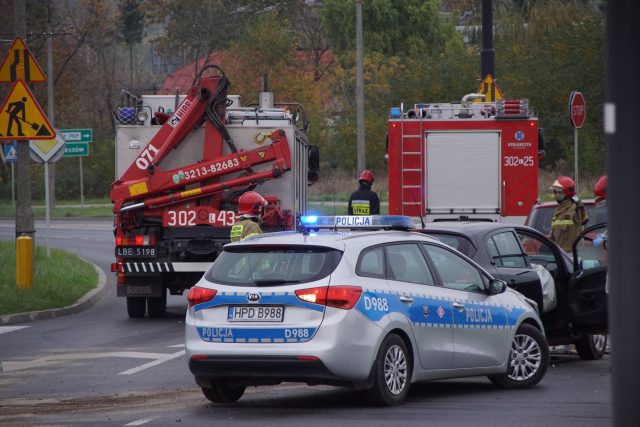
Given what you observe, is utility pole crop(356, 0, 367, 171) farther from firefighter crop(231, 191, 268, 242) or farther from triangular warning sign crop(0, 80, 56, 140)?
firefighter crop(231, 191, 268, 242)

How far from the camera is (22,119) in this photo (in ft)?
60.4

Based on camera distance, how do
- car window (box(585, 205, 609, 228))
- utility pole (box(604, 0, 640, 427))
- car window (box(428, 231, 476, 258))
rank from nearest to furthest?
utility pole (box(604, 0, 640, 427)), car window (box(428, 231, 476, 258)), car window (box(585, 205, 609, 228))

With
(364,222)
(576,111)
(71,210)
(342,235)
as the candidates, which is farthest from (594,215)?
(71,210)

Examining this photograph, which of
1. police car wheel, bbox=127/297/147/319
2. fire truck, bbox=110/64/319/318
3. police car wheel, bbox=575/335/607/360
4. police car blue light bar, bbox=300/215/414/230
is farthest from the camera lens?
police car wheel, bbox=127/297/147/319

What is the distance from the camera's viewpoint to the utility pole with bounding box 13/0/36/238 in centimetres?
1992

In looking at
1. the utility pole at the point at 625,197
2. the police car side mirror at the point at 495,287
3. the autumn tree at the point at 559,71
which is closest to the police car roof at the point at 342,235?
the police car side mirror at the point at 495,287

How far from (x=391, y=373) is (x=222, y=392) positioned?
137cm

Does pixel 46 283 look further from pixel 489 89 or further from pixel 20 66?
pixel 489 89

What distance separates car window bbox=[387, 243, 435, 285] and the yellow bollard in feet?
32.8

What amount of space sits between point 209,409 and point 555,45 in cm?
4225

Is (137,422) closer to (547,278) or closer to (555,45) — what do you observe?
(547,278)

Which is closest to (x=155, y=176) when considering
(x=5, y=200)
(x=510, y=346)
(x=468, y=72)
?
(x=510, y=346)

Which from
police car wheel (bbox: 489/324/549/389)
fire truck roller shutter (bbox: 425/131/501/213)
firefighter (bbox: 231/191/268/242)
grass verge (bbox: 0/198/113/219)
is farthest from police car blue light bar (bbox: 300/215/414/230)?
grass verge (bbox: 0/198/113/219)

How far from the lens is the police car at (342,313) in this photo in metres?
9.48
